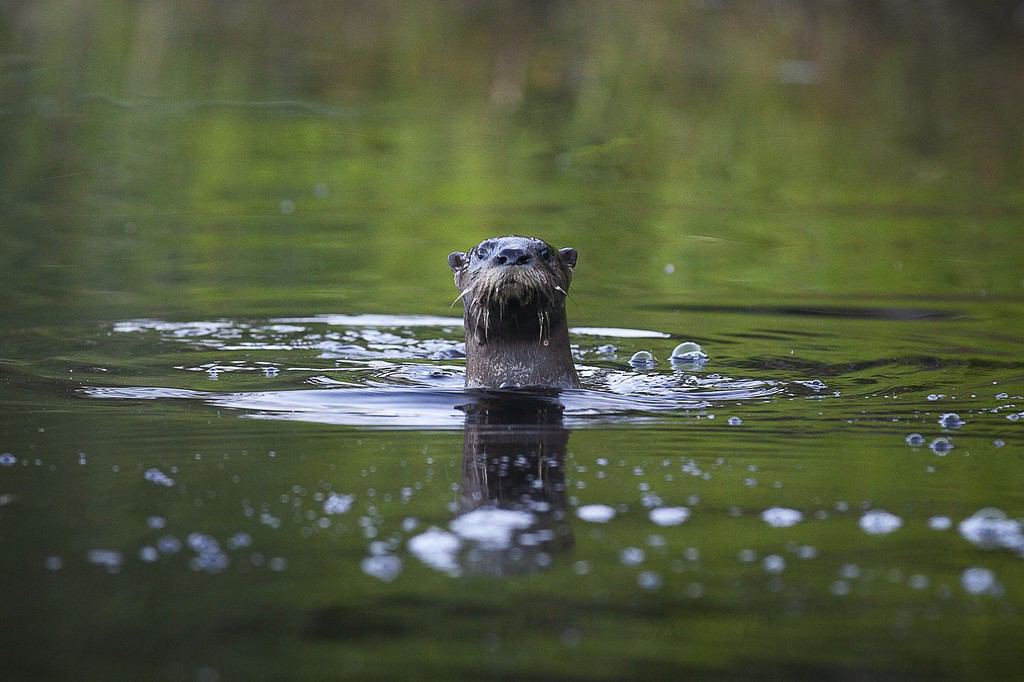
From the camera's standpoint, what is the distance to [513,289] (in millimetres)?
6035

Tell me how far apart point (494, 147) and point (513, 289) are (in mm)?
8488

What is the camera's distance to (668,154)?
47.6 feet

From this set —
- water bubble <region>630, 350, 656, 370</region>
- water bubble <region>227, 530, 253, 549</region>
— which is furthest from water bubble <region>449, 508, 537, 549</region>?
water bubble <region>630, 350, 656, 370</region>

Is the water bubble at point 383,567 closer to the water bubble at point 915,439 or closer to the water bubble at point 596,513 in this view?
the water bubble at point 596,513

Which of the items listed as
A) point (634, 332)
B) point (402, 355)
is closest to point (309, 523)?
point (402, 355)

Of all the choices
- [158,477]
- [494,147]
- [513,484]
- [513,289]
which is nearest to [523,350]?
[513,289]

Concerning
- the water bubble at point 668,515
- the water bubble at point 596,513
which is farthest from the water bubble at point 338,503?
the water bubble at point 668,515

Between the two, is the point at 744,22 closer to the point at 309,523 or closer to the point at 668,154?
the point at 668,154

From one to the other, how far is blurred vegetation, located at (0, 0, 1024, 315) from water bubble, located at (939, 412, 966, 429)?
3276 millimetres

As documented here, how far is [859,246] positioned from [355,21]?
13481mm

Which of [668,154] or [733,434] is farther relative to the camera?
[668,154]

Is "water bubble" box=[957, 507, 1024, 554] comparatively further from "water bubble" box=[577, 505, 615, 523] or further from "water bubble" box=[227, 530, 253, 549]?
"water bubble" box=[227, 530, 253, 549]

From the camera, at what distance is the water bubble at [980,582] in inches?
144

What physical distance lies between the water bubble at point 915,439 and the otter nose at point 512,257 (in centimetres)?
150
